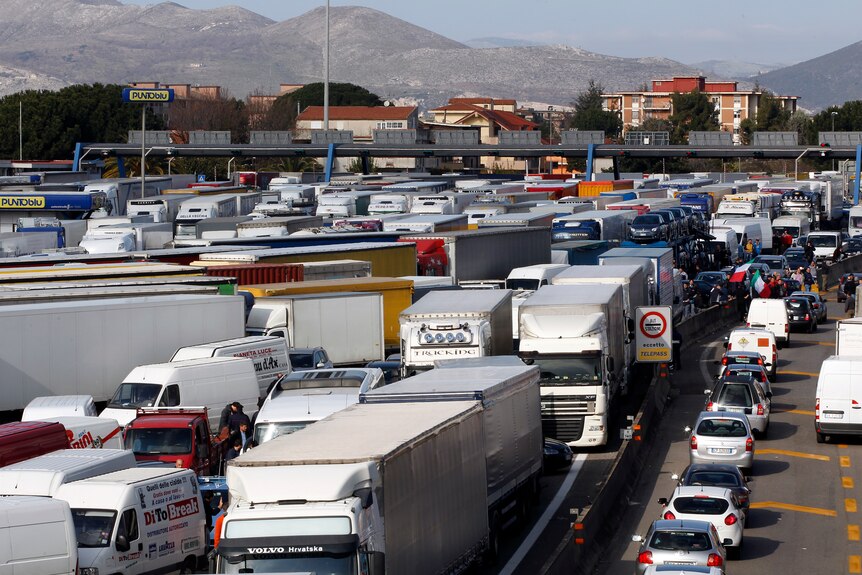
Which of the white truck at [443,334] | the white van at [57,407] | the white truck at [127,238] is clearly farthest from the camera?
the white truck at [127,238]

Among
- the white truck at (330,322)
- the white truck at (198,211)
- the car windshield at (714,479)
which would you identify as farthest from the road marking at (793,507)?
the white truck at (198,211)

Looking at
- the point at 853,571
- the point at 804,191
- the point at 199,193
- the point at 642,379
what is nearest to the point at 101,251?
the point at 642,379

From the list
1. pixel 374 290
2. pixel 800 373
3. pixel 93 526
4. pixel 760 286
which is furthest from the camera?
pixel 760 286

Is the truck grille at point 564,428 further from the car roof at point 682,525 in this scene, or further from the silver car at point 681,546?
the silver car at point 681,546

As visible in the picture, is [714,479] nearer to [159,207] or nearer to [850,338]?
[850,338]

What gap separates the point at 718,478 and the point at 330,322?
12.8 m

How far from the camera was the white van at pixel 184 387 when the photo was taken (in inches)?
1034

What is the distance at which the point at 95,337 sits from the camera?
93.8 ft

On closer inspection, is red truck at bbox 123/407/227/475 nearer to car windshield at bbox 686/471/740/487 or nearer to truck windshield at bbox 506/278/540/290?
car windshield at bbox 686/471/740/487

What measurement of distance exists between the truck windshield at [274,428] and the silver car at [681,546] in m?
6.09

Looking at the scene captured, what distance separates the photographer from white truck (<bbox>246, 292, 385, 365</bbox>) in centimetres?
3378

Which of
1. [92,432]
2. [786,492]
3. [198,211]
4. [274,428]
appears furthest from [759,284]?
[92,432]

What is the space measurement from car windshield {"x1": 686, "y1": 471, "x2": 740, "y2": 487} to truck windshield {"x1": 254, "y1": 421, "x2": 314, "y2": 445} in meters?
6.83

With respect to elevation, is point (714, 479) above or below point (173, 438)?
below
